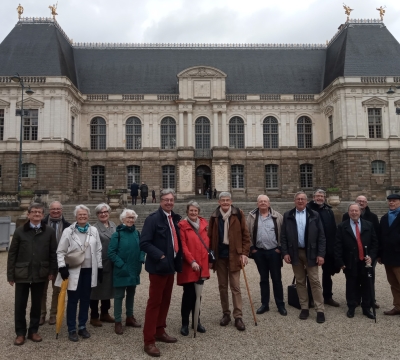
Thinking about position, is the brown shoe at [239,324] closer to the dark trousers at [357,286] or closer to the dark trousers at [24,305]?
the dark trousers at [357,286]

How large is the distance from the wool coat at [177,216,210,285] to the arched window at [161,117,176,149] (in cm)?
2556

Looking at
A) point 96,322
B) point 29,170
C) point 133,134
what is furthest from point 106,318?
point 133,134

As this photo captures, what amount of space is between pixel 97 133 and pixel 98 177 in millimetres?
3781

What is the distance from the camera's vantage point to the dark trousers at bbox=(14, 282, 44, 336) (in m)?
4.81

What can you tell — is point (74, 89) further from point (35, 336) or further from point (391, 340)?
point (391, 340)

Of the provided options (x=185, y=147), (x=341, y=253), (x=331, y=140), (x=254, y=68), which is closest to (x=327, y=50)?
(x=254, y=68)

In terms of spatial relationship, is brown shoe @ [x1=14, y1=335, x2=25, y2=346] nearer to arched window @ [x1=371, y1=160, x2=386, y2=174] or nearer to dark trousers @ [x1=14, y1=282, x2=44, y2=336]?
dark trousers @ [x1=14, y1=282, x2=44, y2=336]

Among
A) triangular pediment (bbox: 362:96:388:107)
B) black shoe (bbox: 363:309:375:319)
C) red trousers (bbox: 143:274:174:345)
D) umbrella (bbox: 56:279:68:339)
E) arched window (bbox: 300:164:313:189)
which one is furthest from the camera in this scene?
arched window (bbox: 300:164:313:189)

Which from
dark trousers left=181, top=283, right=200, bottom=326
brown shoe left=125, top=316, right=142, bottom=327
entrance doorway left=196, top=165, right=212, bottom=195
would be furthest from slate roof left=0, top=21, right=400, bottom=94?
dark trousers left=181, top=283, right=200, bottom=326

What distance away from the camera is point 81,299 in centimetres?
511

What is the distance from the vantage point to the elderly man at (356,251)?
5.98 m

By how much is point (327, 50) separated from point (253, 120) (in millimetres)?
10985

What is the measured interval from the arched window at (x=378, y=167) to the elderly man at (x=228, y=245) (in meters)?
24.4

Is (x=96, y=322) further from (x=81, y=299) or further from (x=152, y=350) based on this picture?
(x=152, y=350)
